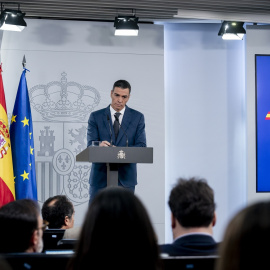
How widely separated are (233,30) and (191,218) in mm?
5438

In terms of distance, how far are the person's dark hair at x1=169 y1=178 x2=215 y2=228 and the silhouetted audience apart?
0.66 m

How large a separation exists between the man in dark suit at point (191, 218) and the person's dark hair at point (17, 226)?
568 millimetres

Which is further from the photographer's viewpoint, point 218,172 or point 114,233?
point 218,172

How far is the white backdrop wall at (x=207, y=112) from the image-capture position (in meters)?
8.23

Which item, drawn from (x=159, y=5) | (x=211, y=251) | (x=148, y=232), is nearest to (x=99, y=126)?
(x=159, y=5)

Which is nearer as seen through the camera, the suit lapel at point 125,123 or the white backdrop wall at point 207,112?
the suit lapel at point 125,123

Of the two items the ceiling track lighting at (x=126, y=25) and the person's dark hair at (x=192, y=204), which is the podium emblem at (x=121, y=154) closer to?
the person's dark hair at (x=192, y=204)

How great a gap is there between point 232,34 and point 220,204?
95.2 inches

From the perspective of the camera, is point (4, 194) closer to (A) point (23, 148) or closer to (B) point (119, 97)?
(A) point (23, 148)

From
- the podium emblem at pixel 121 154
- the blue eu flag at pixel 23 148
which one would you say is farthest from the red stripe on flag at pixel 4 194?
the podium emblem at pixel 121 154

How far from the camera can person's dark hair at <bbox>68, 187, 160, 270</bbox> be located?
170 cm

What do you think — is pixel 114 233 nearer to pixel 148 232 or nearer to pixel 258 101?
pixel 148 232

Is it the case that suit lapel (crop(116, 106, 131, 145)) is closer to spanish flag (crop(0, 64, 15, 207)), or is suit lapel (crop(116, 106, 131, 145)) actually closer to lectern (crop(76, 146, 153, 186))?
lectern (crop(76, 146, 153, 186))

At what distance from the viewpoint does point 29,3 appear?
734cm
